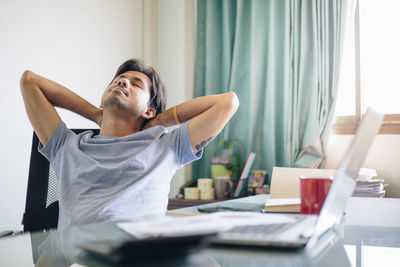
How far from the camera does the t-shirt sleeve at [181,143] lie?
1.23 metres

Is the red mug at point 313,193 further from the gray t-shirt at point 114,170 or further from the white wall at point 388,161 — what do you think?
the white wall at point 388,161

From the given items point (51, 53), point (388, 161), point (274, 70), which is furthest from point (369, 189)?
point (51, 53)

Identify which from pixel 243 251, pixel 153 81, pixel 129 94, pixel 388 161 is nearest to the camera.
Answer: pixel 243 251

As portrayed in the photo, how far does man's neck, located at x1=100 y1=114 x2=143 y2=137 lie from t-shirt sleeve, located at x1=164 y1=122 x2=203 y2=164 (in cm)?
18

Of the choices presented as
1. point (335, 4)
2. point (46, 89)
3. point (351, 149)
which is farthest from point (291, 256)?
point (335, 4)

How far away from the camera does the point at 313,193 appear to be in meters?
0.89

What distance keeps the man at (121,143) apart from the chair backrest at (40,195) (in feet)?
0.23

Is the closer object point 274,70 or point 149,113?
point 149,113

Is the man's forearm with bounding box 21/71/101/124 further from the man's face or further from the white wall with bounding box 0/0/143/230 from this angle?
the white wall with bounding box 0/0/143/230

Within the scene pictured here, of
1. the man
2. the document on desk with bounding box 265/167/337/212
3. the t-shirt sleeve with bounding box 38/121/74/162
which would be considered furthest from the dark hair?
the document on desk with bounding box 265/167/337/212

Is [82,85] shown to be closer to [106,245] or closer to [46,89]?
[46,89]

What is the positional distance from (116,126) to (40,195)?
0.35m

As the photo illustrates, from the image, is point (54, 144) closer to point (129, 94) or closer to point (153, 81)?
point (129, 94)

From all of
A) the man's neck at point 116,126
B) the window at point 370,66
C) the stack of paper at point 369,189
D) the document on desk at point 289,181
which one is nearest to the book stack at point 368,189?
the stack of paper at point 369,189
